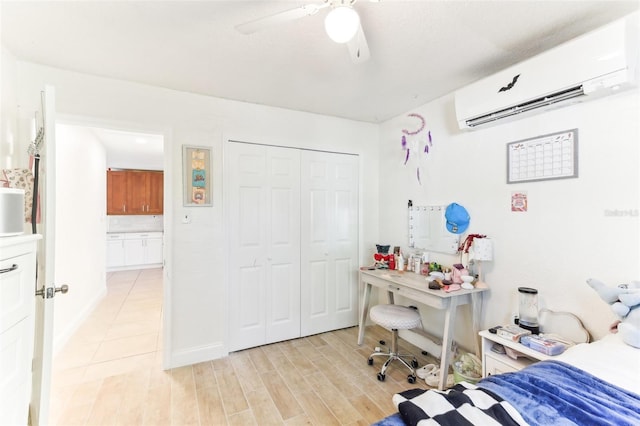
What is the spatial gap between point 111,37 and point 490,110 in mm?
2547

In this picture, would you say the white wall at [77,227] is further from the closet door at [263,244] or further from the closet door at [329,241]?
A: the closet door at [329,241]

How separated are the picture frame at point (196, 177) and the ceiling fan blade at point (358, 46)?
5.67 ft

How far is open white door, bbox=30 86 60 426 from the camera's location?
147cm

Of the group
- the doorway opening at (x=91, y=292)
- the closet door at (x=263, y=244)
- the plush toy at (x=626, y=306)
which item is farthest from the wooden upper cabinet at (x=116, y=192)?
the plush toy at (x=626, y=306)

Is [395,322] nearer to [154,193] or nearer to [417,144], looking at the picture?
[417,144]

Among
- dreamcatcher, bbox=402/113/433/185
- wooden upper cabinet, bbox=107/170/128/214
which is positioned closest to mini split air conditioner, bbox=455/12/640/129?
dreamcatcher, bbox=402/113/433/185

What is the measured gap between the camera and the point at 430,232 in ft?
9.39

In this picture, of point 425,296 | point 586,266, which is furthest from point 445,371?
point 586,266

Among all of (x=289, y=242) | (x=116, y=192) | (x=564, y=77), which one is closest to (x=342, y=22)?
(x=564, y=77)

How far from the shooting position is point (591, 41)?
1.59 m

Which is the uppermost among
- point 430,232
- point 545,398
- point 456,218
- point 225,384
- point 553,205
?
point 553,205

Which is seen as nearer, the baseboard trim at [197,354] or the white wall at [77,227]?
the baseboard trim at [197,354]

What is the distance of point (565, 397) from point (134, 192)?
7.72 m

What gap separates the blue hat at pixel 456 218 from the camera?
8.27 ft
